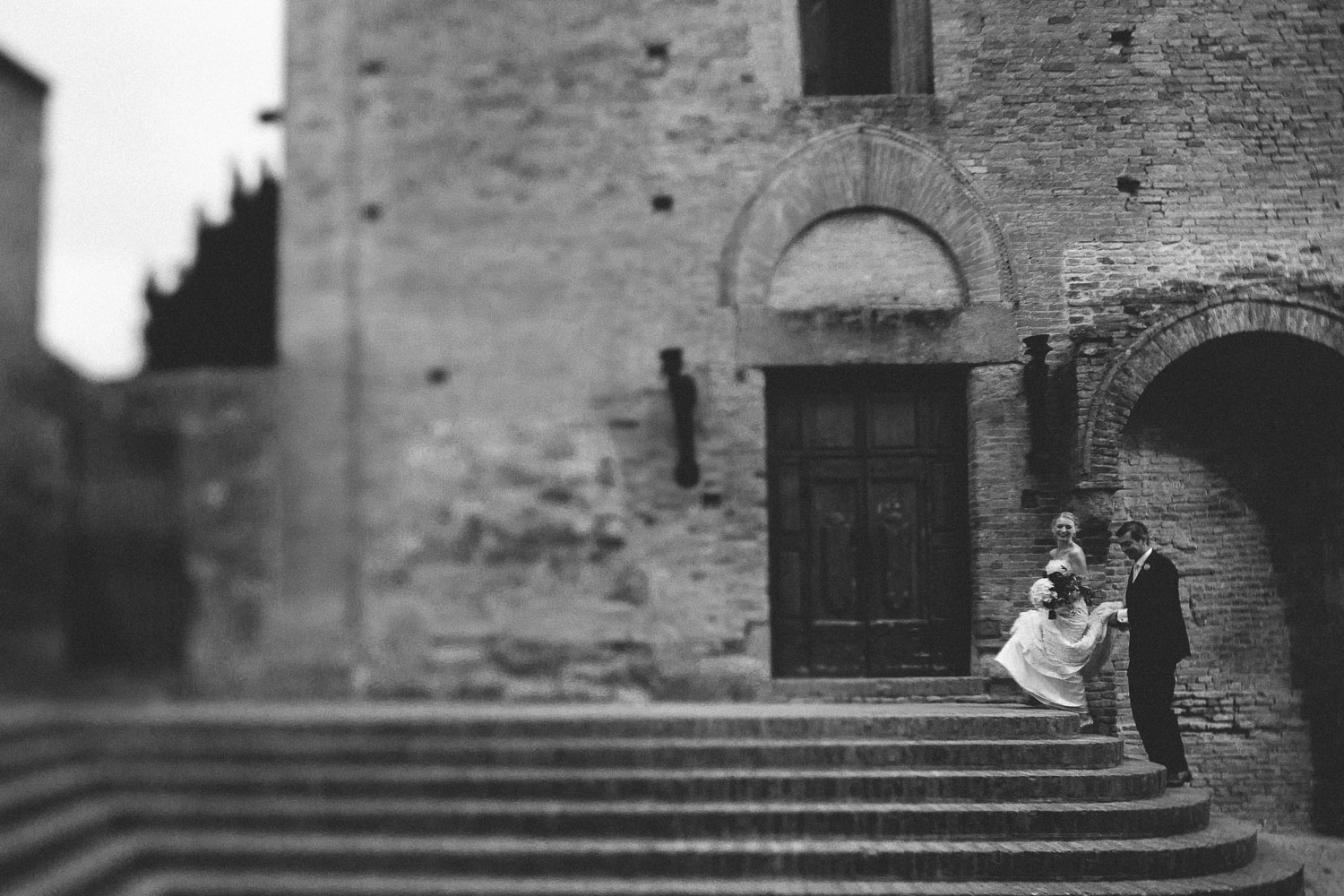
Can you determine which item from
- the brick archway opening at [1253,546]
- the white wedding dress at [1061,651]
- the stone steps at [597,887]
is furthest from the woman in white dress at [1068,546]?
the stone steps at [597,887]

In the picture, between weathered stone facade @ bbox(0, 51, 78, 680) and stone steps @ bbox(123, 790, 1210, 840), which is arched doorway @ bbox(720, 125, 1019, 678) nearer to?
stone steps @ bbox(123, 790, 1210, 840)

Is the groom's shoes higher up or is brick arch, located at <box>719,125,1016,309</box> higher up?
brick arch, located at <box>719,125,1016,309</box>

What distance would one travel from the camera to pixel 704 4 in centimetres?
791

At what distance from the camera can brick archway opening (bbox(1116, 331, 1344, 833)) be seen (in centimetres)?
808

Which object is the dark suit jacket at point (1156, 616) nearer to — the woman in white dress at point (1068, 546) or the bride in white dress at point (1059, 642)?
the bride in white dress at point (1059, 642)

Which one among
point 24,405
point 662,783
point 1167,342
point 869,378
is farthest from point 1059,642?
point 24,405

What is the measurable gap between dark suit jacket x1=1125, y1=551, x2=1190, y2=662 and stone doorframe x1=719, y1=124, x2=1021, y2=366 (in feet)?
6.60

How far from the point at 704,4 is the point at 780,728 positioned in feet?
19.0

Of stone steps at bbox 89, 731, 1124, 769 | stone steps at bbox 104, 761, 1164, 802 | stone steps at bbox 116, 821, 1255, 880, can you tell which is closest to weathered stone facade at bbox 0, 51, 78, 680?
stone steps at bbox 89, 731, 1124, 769

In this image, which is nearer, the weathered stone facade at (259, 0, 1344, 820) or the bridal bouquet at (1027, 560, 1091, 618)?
the bridal bouquet at (1027, 560, 1091, 618)

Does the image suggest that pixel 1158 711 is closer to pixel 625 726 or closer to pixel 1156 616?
pixel 1156 616

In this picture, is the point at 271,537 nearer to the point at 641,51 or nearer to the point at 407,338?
the point at 407,338

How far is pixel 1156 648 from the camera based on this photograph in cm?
685

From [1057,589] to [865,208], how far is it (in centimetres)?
338
